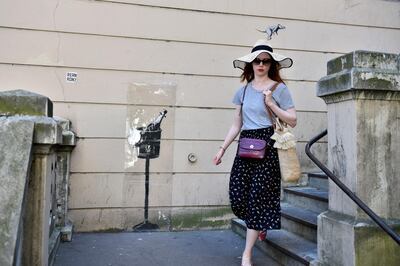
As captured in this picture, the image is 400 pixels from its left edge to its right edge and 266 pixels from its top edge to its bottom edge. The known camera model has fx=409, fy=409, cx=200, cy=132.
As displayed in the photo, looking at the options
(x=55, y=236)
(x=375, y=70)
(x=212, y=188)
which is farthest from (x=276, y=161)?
(x=55, y=236)

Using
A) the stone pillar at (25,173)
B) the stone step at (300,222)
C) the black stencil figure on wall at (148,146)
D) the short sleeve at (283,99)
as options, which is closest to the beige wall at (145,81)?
the black stencil figure on wall at (148,146)

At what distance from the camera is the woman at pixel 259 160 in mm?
3225

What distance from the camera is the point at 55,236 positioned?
12.4 ft

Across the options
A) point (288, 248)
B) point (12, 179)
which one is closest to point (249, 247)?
point (288, 248)

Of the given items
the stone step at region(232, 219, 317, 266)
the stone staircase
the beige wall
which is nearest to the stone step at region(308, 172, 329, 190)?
the stone staircase

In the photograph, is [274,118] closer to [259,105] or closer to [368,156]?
[259,105]

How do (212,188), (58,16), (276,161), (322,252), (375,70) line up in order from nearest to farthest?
1. (375,70)
2. (322,252)
3. (276,161)
4. (58,16)
5. (212,188)

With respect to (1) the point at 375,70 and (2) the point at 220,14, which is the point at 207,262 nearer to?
(1) the point at 375,70

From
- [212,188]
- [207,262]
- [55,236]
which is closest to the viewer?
[207,262]

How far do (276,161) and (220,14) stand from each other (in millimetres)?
2416

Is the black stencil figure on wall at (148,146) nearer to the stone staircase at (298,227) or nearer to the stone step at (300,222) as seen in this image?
the stone staircase at (298,227)

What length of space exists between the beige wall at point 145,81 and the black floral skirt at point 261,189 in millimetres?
1553

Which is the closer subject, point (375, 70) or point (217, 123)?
point (375, 70)

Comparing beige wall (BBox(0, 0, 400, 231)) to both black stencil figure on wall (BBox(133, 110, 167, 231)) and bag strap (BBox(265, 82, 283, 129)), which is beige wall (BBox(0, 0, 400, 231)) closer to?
black stencil figure on wall (BBox(133, 110, 167, 231))
